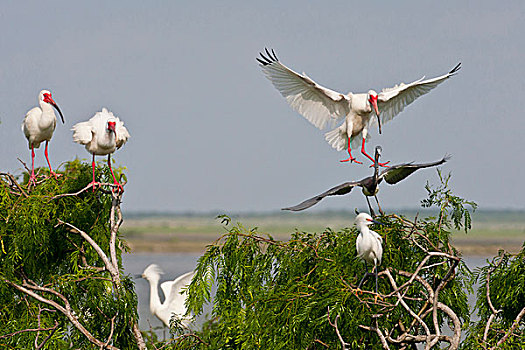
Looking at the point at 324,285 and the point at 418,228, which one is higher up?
the point at 418,228

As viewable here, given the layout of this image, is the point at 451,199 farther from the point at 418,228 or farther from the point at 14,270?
the point at 14,270

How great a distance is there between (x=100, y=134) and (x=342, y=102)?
7.92 feet

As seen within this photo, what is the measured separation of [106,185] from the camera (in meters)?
7.11

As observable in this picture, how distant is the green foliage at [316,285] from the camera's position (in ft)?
15.7

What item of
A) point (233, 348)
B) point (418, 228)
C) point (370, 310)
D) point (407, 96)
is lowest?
point (233, 348)

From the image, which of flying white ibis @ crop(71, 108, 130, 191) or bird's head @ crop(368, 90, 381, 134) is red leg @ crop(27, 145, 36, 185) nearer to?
flying white ibis @ crop(71, 108, 130, 191)

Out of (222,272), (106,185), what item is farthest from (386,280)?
(106,185)

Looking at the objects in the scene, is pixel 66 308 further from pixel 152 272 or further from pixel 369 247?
pixel 152 272

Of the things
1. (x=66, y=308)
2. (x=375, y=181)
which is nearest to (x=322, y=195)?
(x=375, y=181)

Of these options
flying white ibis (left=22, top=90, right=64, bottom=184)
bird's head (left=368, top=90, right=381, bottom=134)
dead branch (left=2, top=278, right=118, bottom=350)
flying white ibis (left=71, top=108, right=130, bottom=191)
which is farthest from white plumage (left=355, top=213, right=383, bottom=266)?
flying white ibis (left=22, top=90, right=64, bottom=184)

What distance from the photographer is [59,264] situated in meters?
7.57

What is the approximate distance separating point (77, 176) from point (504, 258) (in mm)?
3888

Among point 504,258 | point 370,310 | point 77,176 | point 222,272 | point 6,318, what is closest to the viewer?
point 370,310

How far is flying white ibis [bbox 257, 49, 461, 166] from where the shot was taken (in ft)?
26.6
